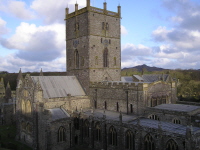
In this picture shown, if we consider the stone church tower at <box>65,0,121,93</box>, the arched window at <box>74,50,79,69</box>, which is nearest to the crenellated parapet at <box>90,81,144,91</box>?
the stone church tower at <box>65,0,121,93</box>

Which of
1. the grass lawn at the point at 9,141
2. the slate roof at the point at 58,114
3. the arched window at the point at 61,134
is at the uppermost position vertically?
the slate roof at the point at 58,114

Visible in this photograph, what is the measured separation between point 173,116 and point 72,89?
58.8 feet

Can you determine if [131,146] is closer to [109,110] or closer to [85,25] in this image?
[109,110]

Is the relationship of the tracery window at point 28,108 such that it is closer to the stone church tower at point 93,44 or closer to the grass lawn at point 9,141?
the grass lawn at point 9,141

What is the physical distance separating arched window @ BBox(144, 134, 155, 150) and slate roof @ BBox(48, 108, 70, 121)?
12.8m

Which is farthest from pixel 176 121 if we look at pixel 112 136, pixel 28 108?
pixel 28 108

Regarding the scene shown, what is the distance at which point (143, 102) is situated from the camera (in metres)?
28.6

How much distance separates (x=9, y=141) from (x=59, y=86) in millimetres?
→ 13071

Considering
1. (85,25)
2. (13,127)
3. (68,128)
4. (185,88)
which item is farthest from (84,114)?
(185,88)

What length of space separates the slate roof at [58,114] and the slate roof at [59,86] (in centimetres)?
242

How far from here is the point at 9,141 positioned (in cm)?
3344

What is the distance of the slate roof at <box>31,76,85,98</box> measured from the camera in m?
31.8

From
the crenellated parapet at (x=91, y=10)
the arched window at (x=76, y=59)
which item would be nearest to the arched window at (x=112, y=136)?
the arched window at (x=76, y=59)

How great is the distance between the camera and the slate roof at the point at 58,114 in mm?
28603
